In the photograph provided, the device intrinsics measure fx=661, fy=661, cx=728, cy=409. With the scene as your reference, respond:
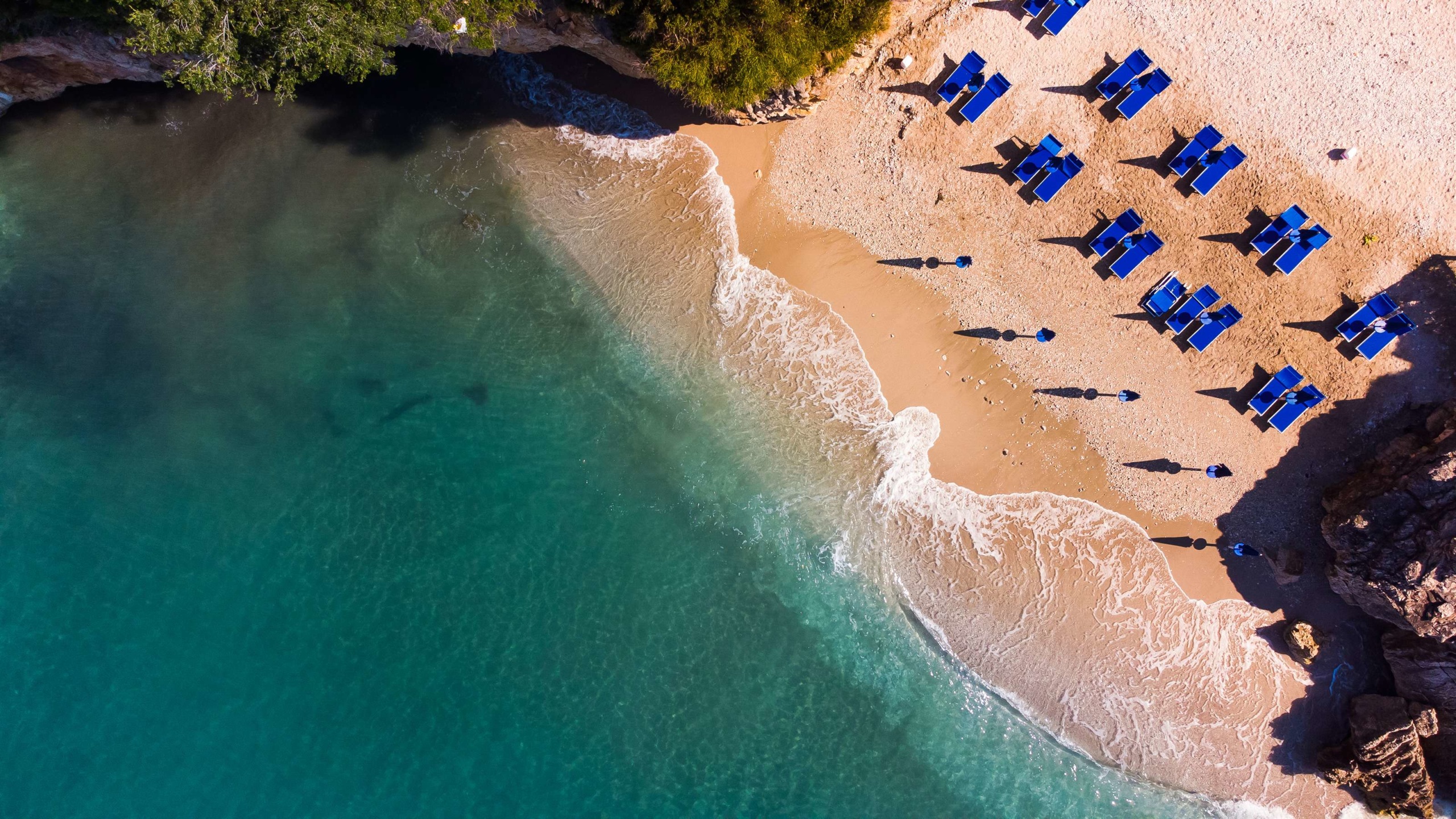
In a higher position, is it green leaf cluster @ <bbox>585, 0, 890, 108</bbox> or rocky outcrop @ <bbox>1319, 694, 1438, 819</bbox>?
green leaf cluster @ <bbox>585, 0, 890, 108</bbox>

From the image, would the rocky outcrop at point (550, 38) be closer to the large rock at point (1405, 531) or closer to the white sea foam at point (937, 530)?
the white sea foam at point (937, 530)

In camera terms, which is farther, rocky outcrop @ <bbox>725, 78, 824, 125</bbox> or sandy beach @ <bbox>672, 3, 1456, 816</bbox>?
sandy beach @ <bbox>672, 3, 1456, 816</bbox>

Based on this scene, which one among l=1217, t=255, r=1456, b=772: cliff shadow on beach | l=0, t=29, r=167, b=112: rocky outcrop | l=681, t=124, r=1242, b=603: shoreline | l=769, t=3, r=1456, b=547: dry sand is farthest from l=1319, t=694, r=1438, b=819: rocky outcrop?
l=0, t=29, r=167, b=112: rocky outcrop

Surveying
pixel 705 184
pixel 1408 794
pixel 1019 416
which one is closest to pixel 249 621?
pixel 705 184

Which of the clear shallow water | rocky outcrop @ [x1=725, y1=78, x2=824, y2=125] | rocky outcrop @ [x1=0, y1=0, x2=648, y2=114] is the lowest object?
the clear shallow water

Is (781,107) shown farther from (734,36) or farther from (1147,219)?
(1147,219)

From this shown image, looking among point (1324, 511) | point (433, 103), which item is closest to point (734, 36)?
point (433, 103)

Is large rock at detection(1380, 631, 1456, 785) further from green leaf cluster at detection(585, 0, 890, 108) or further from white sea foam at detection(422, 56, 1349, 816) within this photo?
green leaf cluster at detection(585, 0, 890, 108)
